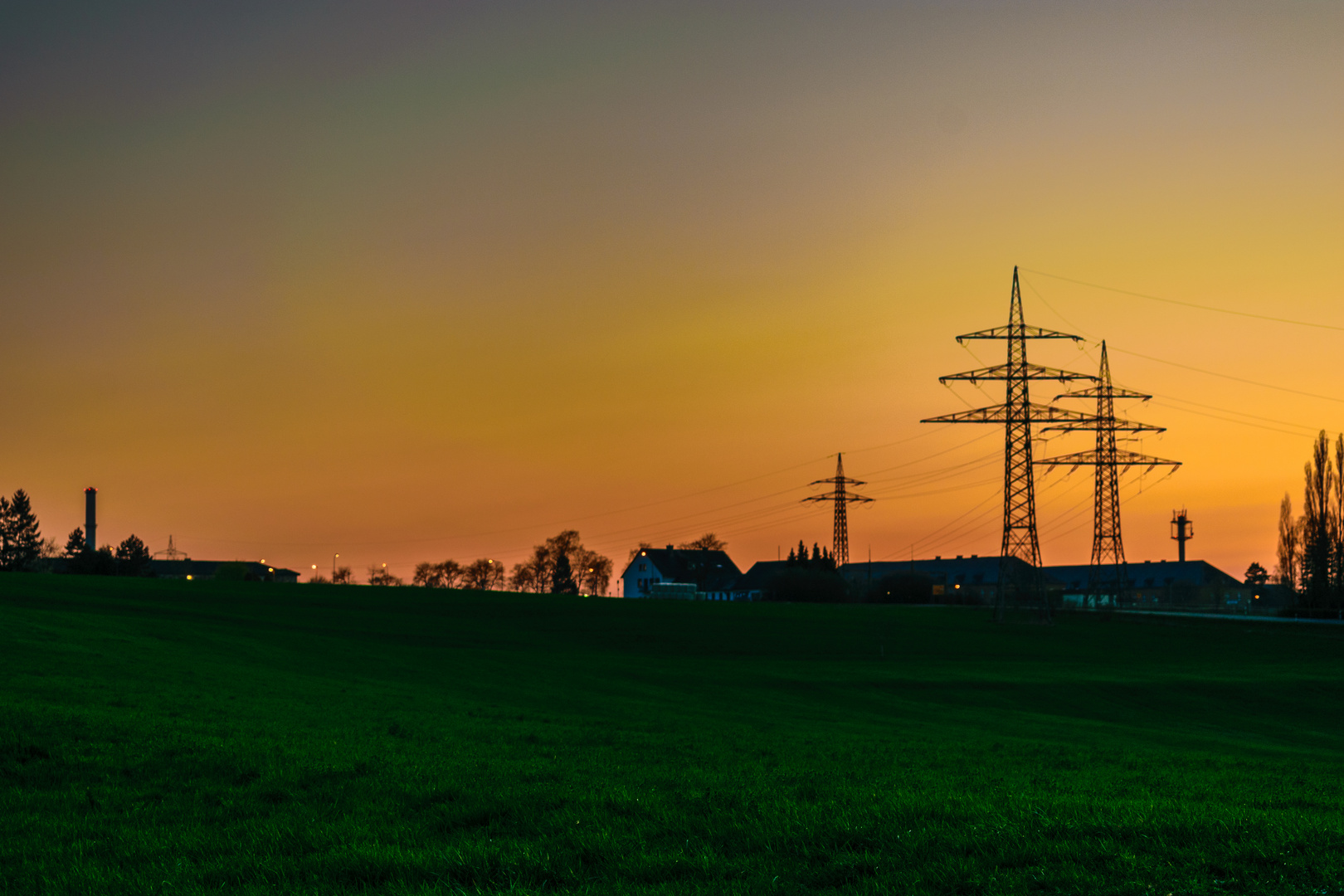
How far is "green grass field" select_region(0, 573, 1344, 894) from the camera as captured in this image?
7.54 m

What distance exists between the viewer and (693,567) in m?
183

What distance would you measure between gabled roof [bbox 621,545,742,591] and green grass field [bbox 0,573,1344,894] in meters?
137

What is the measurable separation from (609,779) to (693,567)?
172 m

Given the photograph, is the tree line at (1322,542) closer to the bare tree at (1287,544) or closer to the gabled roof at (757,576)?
the bare tree at (1287,544)

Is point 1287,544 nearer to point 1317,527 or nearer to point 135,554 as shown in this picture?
point 1317,527

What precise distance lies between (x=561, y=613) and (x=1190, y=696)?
4379 cm

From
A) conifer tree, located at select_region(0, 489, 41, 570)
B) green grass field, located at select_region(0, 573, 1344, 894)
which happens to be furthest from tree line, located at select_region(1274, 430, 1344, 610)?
conifer tree, located at select_region(0, 489, 41, 570)

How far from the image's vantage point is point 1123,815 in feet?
28.4

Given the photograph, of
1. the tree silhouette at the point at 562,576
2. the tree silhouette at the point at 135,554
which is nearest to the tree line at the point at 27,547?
the tree silhouette at the point at 135,554

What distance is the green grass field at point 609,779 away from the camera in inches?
297

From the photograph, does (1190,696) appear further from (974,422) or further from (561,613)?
(561,613)

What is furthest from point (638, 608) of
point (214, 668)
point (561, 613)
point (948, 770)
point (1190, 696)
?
point (948, 770)

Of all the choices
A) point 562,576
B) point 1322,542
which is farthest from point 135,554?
point 1322,542

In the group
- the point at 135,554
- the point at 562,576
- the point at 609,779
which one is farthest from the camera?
the point at 562,576
